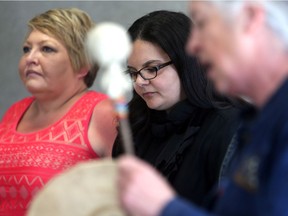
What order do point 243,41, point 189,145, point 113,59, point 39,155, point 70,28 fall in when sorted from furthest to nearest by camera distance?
point 70,28, point 39,155, point 189,145, point 113,59, point 243,41

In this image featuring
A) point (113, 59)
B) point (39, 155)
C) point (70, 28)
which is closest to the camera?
point (113, 59)

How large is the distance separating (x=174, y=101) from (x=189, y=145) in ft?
0.53

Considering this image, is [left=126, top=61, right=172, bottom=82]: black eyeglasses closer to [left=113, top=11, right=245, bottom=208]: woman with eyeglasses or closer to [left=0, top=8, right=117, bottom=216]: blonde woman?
[left=113, top=11, right=245, bottom=208]: woman with eyeglasses

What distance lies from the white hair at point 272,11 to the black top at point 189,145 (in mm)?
716

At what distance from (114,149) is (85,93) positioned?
0.31m

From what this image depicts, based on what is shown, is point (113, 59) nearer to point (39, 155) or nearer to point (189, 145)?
point (189, 145)

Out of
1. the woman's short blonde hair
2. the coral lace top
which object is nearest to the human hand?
the coral lace top

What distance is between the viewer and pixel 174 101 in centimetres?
185

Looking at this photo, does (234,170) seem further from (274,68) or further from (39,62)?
(39,62)

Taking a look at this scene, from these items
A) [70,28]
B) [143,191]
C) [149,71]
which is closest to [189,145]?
[149,71]

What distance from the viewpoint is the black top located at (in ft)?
5.45

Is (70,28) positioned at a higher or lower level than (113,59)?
lower

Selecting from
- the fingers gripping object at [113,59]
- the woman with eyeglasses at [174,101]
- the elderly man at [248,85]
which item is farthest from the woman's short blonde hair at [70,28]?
the elderly man at [248,85]

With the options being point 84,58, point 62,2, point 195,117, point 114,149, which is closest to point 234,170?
point 195,117
